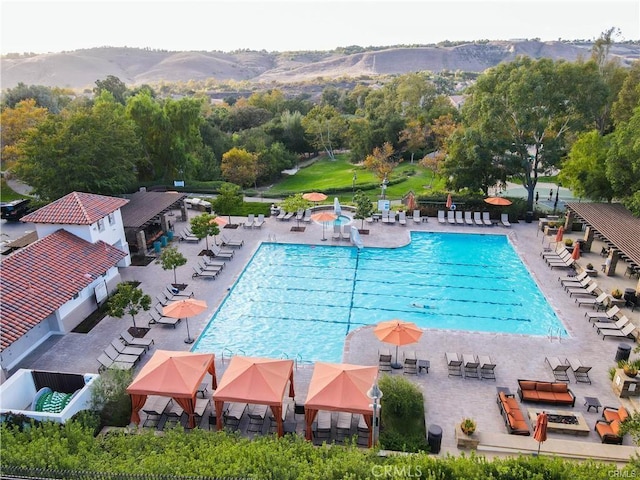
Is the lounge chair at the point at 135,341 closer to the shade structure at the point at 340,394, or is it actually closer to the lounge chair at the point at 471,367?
the shade structure at the point at 340,394

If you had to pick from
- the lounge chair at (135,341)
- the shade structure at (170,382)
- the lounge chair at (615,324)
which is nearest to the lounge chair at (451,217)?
the lounge chair at (615,324)

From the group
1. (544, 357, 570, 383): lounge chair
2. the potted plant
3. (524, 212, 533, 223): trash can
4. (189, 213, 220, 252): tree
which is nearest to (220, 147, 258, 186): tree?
(189, 213, 220, 252): tree

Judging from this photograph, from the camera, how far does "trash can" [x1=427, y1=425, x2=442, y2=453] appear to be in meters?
12.0

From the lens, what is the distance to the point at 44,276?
17.5m

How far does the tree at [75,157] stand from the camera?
26.7 metres

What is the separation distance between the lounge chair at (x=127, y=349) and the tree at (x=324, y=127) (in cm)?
4386

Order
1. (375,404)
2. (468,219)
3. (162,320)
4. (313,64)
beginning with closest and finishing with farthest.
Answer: (375,404) → (162,320) → (468,219) → (313,64)

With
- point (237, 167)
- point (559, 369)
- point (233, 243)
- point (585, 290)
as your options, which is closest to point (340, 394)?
point (559, 369)

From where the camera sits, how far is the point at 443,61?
7131 inches

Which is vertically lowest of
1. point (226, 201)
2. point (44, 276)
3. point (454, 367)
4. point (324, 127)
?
point (454, 367)

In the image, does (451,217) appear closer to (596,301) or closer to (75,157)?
(596,301)

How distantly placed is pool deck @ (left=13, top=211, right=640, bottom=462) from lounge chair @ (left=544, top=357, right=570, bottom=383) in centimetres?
20

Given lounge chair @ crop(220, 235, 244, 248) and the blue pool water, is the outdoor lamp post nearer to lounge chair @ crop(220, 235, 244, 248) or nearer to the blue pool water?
the blue pool water

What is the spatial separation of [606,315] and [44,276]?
22.6 m
